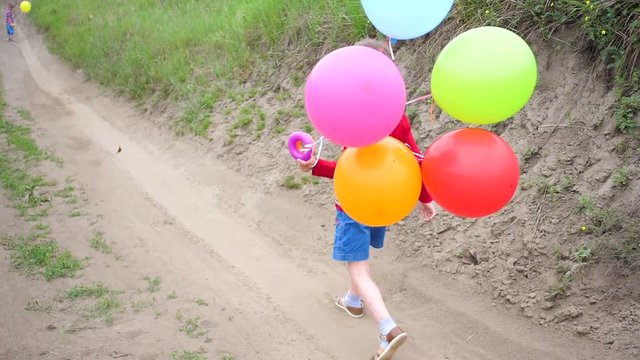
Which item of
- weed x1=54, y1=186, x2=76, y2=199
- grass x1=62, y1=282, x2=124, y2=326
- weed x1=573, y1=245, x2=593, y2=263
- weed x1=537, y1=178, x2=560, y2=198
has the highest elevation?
grass x1=62, y1=282, x2=124, y2=326

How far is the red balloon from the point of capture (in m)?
2.87

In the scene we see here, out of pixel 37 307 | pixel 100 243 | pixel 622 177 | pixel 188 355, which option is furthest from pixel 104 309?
pixel 622 177

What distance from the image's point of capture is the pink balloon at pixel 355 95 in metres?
2.79

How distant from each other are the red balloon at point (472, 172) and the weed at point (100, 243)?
337cm

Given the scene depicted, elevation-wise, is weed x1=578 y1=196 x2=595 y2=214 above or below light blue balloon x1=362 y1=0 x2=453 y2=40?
below

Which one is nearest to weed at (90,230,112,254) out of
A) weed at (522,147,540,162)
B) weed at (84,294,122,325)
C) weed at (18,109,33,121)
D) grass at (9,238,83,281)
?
grass at (9,238,83,281)

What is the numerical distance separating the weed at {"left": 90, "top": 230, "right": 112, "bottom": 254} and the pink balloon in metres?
3.13

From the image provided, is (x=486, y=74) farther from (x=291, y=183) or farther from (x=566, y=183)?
(x=291, y=183)

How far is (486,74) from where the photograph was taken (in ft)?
9.06

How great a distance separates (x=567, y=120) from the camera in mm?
4641

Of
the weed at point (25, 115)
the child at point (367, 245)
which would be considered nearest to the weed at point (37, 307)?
the child at point (367, 245)

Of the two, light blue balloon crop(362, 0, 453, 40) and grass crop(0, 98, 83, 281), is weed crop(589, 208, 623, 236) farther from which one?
grass crop(0, 98, 83, 281)

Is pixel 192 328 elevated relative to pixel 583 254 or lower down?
elevated

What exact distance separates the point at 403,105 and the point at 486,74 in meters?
0.41
